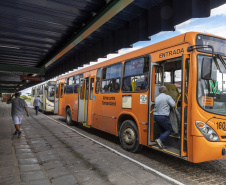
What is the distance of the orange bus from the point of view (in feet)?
12.8

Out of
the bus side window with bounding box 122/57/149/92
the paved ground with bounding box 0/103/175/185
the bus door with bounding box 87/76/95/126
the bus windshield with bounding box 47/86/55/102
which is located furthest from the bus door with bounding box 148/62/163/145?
the bus windshield with bounding box 47/86/55/102

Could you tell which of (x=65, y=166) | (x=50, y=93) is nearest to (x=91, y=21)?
(x=65, y=166)

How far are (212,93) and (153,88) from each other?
4.72 ft

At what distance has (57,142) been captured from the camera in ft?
22.1

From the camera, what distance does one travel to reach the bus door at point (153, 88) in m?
5.04

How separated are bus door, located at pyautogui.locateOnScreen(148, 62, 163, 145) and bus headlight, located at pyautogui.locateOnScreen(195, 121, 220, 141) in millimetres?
1360

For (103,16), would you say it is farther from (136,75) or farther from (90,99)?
(90,99)

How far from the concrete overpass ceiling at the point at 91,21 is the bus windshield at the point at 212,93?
1395 mm

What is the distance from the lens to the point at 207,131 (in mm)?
3891

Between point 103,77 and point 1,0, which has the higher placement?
point 1,0

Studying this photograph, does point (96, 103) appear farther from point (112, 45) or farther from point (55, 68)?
point (55, 68)

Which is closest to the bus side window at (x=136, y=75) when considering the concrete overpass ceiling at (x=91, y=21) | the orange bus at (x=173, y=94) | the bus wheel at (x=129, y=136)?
the orange bus at (x=173, y=94)

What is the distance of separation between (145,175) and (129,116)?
7.24ft

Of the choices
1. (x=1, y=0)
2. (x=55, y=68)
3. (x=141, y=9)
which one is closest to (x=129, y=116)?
(x=141, y=9)
